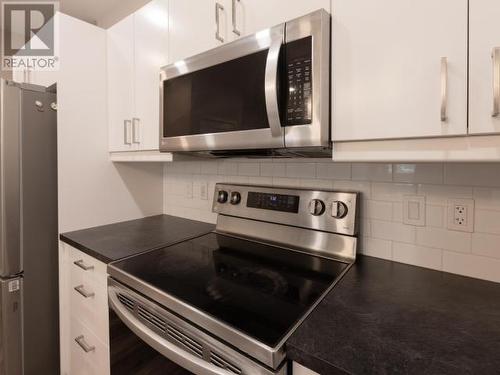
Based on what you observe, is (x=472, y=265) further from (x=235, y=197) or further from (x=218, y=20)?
(x=218, y=20)

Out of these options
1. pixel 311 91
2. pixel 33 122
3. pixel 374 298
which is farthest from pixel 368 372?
pixel 33 122

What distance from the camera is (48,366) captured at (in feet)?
5.01

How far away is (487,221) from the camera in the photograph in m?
0.87

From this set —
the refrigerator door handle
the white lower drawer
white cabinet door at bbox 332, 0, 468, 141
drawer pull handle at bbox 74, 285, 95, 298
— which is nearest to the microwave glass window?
white cabinet door at bbox 332, 0, 468, 141

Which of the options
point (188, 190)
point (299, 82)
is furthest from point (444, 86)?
point (188, 190)

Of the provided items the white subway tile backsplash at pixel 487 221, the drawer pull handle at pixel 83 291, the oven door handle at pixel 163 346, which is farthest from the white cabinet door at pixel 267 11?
the drawer pull handle at pixel 83 291

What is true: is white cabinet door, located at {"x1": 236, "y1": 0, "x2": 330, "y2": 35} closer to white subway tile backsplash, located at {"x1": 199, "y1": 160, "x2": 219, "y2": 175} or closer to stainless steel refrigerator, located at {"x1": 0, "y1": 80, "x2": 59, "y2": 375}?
white subway tile backsplash, located at {"x1": 199, "y1": 160, "x2": 219, "y2": 175}

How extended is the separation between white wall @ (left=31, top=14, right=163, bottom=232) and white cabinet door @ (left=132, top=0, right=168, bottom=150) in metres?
0.29

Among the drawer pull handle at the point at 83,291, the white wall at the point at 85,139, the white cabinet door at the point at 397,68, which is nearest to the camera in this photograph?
the white cabinet door at the point at 397,68

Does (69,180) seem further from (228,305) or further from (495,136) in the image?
(495,136)

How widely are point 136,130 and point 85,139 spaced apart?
308 millimetres

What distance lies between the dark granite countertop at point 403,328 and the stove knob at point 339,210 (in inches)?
9.2

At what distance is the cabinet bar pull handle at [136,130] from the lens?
146 cm

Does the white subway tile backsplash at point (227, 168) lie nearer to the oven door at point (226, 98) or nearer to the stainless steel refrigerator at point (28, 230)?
the oven door at point (226, 98)
